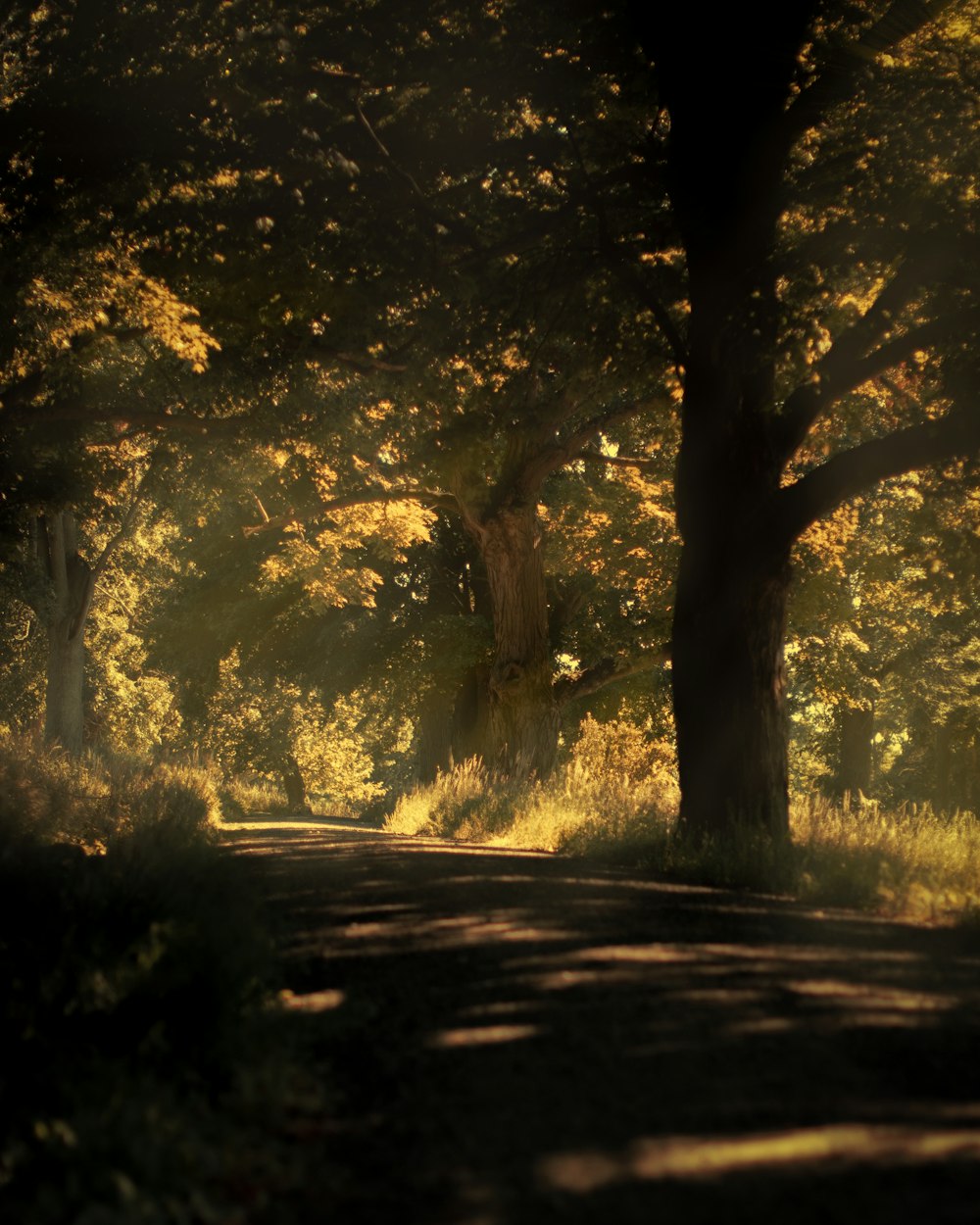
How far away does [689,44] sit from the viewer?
1251 centimetres

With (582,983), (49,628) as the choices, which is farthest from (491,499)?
(582,983)

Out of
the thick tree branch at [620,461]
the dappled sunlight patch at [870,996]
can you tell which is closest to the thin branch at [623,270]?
the dappled sunlight patch at [870,996]

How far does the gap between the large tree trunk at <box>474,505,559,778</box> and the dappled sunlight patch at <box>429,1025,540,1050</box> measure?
1678cm

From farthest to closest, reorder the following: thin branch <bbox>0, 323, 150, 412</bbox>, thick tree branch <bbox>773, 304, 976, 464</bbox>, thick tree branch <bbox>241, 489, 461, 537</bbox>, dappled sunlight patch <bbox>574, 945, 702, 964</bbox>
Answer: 1. thick tree branch <bbox>241, 489, 461, 537</bbox>
2. thin branch <bbox>0, 323, 150, 412</bbox>
3. thick tree branch <bbox>773, 304, 976, 464</bbox>
4. dappled sunlight patch <bbox>574, 945, 702, 964</bbox>

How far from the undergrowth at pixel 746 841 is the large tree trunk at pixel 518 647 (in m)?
1.40

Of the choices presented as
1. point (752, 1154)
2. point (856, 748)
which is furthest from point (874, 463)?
point (856, 748)

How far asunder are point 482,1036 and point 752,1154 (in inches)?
63.2

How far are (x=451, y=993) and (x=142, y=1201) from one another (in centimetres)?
263

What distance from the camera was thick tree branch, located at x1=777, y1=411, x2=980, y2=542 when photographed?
1168 cm

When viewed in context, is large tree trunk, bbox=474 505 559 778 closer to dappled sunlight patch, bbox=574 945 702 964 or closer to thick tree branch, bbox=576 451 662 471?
thick tree branch, bbox=576 451 662 471

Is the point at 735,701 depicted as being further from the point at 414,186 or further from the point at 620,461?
the point at 620,461

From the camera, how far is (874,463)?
12078mm

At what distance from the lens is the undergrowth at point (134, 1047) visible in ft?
12.0

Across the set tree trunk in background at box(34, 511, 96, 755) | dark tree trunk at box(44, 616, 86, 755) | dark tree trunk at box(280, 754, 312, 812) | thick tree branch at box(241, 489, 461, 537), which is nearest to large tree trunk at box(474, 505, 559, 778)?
thick tree branch at box(241, 489, 461, 537)
